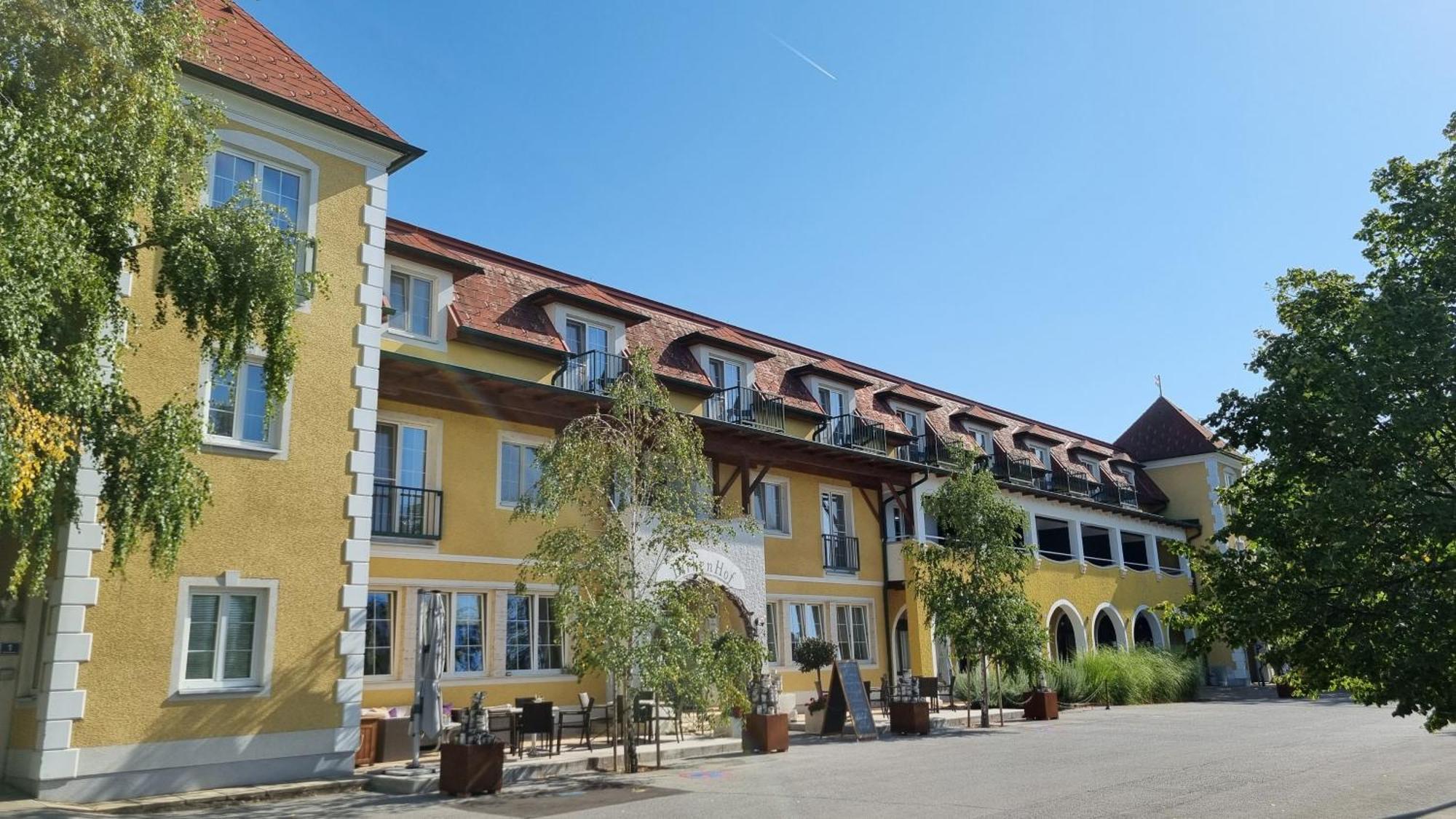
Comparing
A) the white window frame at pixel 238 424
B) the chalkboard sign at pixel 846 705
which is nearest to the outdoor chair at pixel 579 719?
the chalkboard sign at pixel 846 705

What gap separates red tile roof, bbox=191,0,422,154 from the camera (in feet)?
45.2

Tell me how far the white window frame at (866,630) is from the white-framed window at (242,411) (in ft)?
49.4

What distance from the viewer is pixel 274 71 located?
14.4 metres

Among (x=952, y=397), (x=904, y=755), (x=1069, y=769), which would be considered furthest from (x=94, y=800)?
(x=952, y=397)

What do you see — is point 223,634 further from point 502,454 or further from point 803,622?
point 803,622

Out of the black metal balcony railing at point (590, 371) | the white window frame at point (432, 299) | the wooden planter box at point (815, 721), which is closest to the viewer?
the white window frame at point (432, 299)

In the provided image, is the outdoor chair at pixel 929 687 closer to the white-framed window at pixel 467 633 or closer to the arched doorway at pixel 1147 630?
the white-framed window at pixel 467 633

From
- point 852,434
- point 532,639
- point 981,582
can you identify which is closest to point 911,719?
point 981,582

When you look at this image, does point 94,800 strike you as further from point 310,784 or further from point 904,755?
point 904,755

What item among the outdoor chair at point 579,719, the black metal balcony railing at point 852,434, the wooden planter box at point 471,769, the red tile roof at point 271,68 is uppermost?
the red tile roof at point 271,68

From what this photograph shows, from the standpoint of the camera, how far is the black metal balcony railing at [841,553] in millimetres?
25266

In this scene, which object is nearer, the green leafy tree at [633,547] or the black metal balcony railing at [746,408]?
the green leafy tree at [633,547]

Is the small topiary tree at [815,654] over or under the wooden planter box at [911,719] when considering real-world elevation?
over

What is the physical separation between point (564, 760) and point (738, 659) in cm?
266
